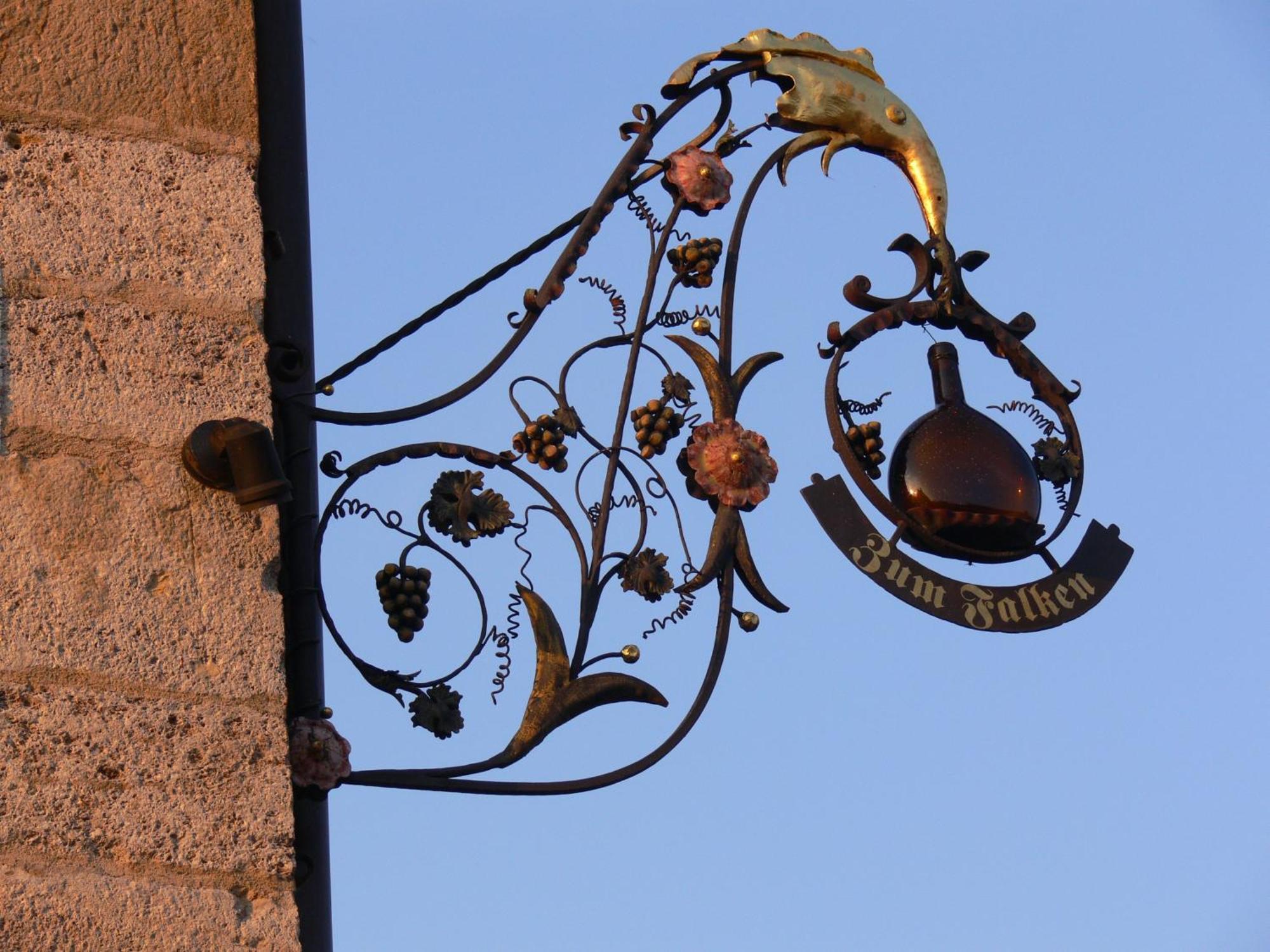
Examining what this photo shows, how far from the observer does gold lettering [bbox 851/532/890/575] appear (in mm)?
3734

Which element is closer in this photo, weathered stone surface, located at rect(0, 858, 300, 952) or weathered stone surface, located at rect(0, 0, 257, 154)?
weathered stone surface, located at rect(0, 858, 300, 952)

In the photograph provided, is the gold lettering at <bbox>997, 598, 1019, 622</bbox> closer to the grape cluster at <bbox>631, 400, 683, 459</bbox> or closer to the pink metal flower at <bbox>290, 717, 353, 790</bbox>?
the grape cluster at <bbox>631, 400, 683, 459</bbox>

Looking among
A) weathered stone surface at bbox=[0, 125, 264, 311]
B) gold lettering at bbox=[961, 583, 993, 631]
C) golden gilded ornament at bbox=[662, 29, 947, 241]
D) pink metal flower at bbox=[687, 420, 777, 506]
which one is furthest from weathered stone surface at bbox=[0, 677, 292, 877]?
golden gilded ornament at bbox=[662, 29, 947, 241]

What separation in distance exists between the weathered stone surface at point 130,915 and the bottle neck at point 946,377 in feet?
4.88

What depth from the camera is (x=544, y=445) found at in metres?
3.59

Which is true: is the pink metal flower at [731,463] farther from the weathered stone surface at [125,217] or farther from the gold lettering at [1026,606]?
the weathered stone surface at [125,217]

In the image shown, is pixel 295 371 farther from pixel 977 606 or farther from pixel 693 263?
pixel 977 606

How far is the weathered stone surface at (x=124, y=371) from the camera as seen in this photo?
3279 millimetres

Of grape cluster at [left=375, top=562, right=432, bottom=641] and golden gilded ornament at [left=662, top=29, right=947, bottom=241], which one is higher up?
golden gilded ornament at [left=662, top=29, right=947, bottom=241]

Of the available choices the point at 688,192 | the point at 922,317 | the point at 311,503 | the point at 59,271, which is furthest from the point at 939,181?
the point at 59,271

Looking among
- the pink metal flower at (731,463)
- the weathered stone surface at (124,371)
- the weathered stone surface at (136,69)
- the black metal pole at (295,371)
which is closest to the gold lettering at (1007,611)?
the pink metal flower at (731,463)

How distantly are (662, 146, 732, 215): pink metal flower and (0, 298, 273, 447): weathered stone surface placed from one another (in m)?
0.80

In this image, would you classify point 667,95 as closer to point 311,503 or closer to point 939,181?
point 939,181

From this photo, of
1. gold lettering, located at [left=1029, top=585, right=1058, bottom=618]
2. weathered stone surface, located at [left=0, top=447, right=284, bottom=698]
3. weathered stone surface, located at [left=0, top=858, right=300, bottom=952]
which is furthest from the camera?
gold lettering, located at [left=1029, top=585, right=1058, bottom=618]
